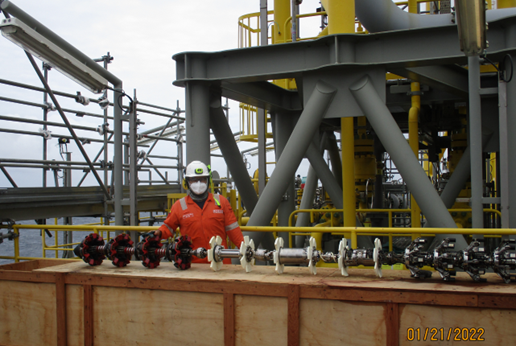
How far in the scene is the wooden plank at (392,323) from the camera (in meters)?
3.03

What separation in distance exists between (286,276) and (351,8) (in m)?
3.96

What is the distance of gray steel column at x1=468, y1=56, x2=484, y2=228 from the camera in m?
4.75

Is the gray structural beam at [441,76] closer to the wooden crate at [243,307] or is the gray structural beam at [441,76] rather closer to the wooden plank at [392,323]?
the wooden crate at [243,307]

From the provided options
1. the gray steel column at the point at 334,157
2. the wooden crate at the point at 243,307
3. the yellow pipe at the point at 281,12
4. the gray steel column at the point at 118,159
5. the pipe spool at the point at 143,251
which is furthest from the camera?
the gray steel column at the point at 334,157

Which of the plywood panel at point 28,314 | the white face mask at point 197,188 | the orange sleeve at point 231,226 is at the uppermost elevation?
the white face mask at point 197,188

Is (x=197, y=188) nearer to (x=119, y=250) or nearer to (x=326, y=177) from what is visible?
(x=119, y=250)

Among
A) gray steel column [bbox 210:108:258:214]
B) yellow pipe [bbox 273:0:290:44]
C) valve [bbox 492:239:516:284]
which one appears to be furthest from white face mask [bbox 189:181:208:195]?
yellow pipe [bbox 273:0:290:44]

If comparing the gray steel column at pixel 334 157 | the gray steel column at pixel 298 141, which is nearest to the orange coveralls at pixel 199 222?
the gray steel column at pixel 298 141

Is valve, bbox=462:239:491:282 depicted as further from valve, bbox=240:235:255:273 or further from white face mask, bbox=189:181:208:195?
white face mask, bbox=189:181:208:195

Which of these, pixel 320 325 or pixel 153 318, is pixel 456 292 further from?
pixel 153 318

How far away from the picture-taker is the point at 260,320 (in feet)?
11.1

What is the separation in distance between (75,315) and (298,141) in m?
3.11

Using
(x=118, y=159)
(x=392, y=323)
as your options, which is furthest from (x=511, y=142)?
(x=118, y=159)

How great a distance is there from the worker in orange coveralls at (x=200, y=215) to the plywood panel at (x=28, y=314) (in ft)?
4.28
